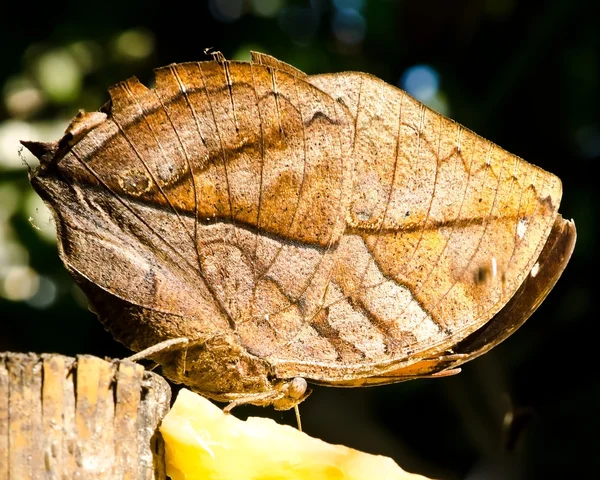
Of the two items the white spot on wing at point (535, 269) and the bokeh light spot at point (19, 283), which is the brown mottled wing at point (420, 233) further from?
the bokeh light spot at point (19, 283)

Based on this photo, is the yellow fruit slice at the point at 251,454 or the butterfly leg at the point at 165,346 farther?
the butterfly leg at the point at 165,346

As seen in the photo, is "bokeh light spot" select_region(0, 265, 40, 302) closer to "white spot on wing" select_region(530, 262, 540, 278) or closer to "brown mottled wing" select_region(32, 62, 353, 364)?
"brown mottled wing" select_region(32, 62, 353, 364)

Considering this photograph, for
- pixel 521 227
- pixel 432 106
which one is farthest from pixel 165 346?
pixel 432 106

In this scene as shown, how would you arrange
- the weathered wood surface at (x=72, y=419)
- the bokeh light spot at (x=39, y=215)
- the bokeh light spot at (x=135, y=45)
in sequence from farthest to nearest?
the bokeh light spot at (x=135, y=45), the bokeh light spot at (x=39, y=215), the weathered wood surface at (x=72, y=419)

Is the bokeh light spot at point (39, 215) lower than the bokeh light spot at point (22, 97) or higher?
lower

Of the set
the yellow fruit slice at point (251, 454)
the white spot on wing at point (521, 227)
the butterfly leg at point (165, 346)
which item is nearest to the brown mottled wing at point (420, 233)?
the white spot on wing at point (521, 227)

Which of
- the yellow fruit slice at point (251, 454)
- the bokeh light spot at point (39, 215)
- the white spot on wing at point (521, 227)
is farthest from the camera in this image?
the bokeh light spot at point (39, 215)

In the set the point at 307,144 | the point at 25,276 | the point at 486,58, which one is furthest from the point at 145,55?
the point at 307,144
